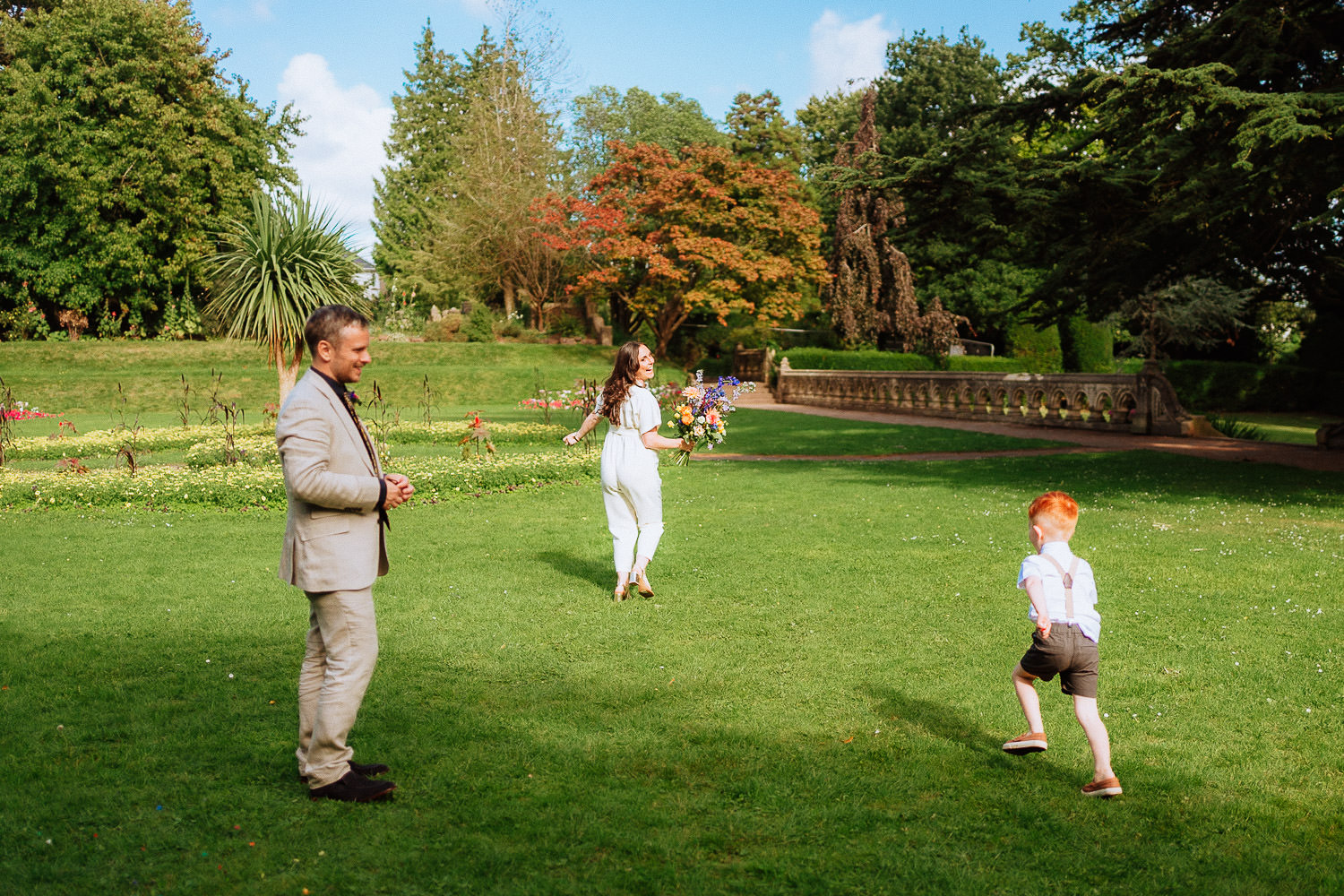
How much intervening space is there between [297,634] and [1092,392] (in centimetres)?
1951

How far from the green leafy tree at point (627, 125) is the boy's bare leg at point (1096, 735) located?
147 feet

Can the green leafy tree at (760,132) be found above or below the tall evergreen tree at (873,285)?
above

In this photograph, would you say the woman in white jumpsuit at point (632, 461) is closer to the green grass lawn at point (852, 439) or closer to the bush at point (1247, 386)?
the green grass lawn at point (852, 439)

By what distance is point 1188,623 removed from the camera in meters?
6.37

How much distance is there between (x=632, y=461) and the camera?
7.11 m

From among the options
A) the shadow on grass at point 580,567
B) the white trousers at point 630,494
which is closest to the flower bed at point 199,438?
the shadow on grass at point 580,567

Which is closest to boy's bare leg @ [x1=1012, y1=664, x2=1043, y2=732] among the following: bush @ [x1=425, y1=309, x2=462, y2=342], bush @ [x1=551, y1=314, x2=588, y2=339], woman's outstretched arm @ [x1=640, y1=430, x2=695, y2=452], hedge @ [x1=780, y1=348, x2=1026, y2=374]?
woman's outstretched arm @ [x1=640, y1=430, x2=695, y2=452]

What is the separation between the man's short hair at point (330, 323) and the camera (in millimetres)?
3752

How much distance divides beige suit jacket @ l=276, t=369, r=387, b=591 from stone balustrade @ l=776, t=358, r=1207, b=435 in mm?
19831

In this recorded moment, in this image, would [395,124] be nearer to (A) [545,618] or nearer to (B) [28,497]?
(B) [28,497]

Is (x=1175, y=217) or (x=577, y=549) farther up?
(x=1175, y=217)

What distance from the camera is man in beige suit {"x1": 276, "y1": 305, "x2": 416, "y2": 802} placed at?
368cm

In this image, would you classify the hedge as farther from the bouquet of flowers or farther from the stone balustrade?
the bouquet of flowers

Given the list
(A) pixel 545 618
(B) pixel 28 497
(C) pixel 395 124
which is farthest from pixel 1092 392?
(C) pixel 395 124
